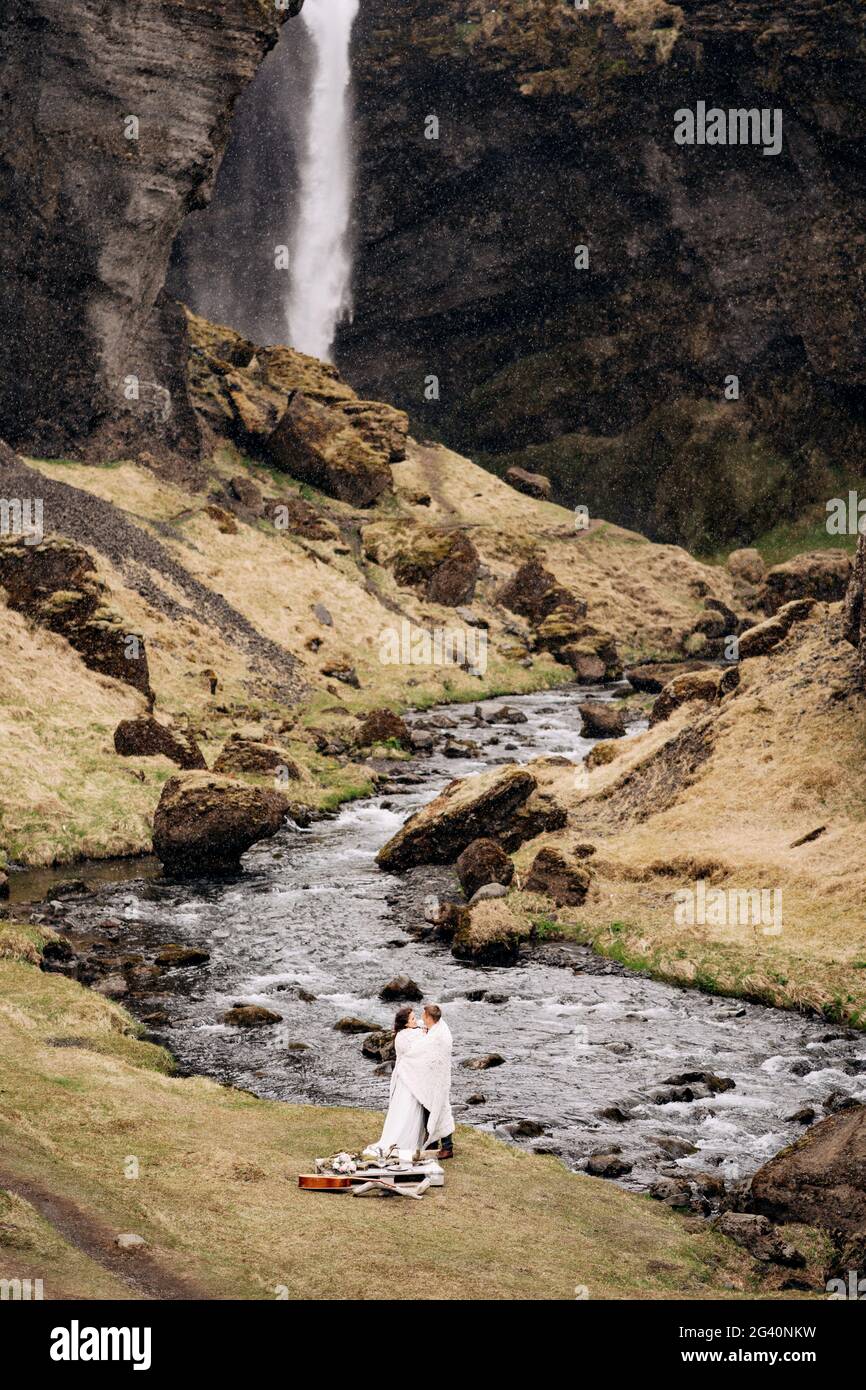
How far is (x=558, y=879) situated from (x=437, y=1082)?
15.5 m

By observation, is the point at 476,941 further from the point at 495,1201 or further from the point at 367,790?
the point at 367,790

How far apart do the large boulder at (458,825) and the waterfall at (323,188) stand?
88539 mm

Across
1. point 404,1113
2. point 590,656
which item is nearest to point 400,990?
point 404,1113

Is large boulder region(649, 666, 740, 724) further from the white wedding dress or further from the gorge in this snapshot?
the white wedding dress

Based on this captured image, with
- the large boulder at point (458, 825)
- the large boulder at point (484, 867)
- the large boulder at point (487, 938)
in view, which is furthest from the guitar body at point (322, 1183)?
the large boulder at point (458, 825)

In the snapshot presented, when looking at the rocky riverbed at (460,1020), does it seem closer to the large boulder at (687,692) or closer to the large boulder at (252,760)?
the large boulder at (252,760)

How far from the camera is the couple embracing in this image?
19328mm

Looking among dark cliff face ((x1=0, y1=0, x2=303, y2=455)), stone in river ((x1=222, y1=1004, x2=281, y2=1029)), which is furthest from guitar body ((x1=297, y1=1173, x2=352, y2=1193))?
dark cliff face ((x1=0, y1=0, x2=303, y2=455))

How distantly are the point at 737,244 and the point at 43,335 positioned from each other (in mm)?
63995

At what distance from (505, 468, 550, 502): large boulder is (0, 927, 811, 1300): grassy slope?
281ft

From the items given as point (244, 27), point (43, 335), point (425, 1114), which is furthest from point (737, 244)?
point (425, 1114)
